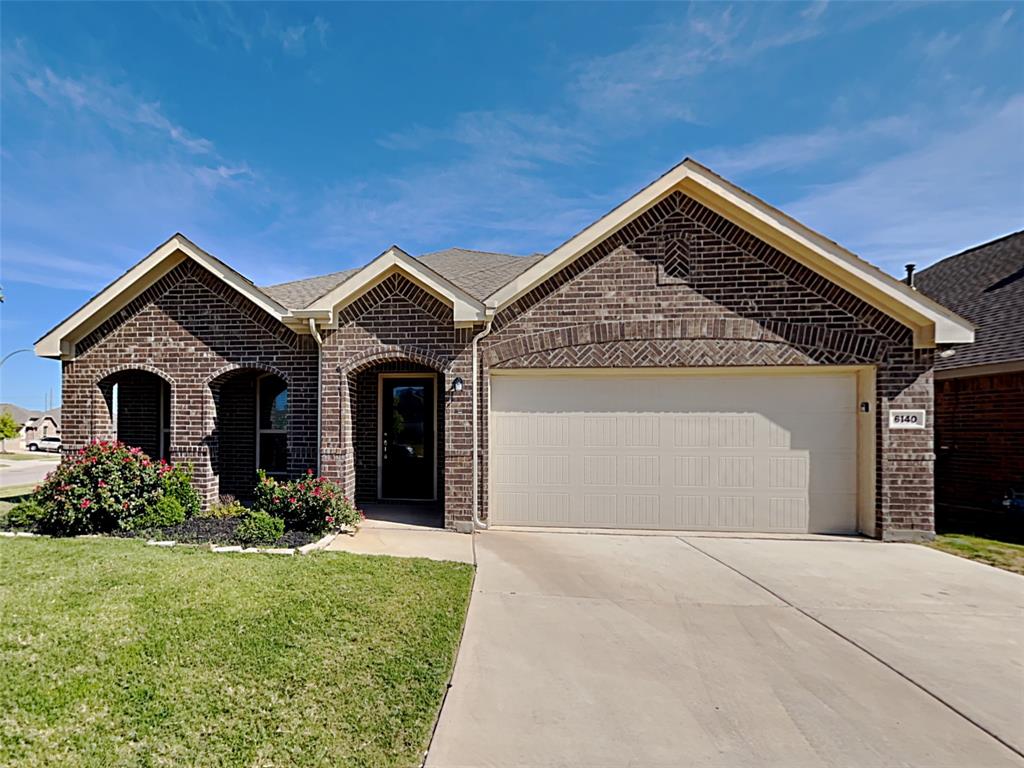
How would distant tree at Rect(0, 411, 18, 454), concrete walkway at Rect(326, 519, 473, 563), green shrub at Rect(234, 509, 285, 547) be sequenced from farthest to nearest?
distant tree at Rect(0, 411, 18, 454)
green shrub at Rect(234, 509, 285, 547)
concrete walkway at Rect(326, 519, 473, 563)

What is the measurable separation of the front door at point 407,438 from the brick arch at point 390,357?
5.70 ft

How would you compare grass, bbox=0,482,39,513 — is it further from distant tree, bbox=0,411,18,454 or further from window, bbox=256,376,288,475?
distant tree, bbox=0,411,18,454

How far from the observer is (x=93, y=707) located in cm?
307

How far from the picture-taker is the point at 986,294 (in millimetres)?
11516

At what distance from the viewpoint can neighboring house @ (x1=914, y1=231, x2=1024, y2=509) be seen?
Result: 9.00 metres

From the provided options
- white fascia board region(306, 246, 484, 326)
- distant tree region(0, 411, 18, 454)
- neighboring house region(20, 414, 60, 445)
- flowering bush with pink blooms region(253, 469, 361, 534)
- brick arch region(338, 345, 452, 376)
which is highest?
white fascia board region(306, 246, 484, 326)

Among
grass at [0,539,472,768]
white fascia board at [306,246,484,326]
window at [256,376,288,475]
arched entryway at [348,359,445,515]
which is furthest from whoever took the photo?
arched entryway at [348,359,445,515]

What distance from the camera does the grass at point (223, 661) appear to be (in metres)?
2.78

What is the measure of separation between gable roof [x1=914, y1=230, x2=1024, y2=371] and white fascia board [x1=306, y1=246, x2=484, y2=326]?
952 cm

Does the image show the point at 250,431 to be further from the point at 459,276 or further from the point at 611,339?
the point at 611,339

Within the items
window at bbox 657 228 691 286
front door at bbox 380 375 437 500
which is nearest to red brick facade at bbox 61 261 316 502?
front door at bbox 380 375 437 500

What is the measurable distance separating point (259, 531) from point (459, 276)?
20.1 ft

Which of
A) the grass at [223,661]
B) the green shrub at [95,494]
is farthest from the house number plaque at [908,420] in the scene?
the green shrub at [95,494]

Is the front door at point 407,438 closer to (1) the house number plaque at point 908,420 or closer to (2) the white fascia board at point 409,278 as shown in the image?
(2) the white fascia board at point 409,278
